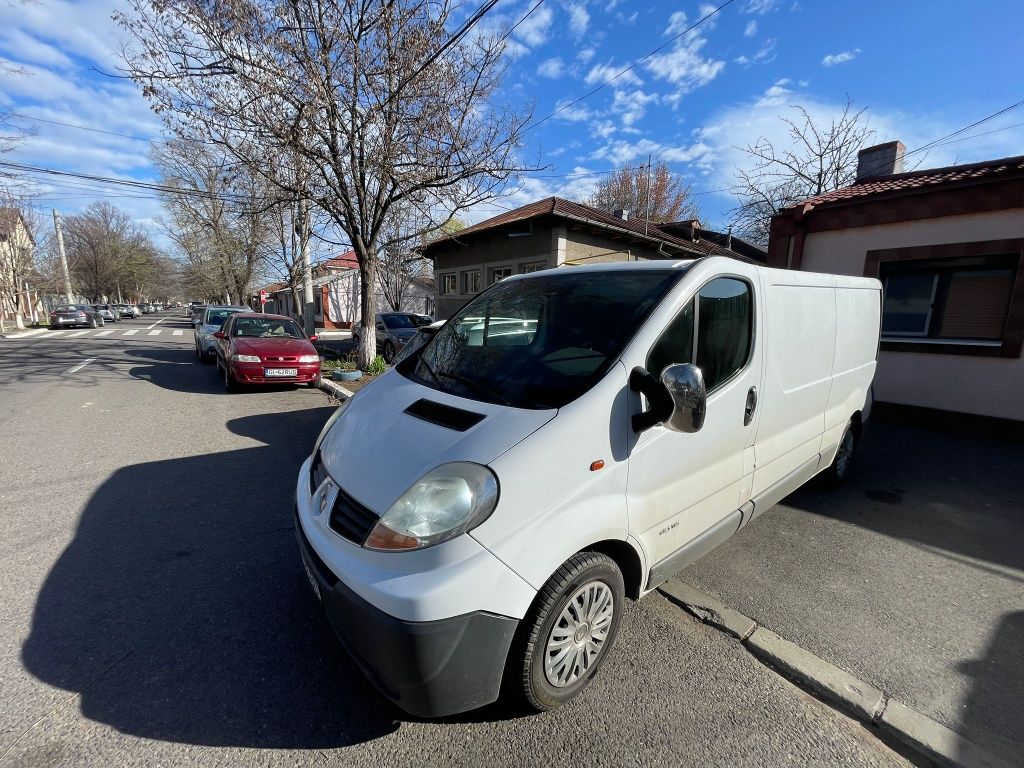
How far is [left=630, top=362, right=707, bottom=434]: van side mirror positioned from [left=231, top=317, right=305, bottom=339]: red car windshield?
899 cm

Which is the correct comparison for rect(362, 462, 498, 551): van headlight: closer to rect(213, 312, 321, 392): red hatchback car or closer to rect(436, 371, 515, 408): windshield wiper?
rect(436, 371, 515, 408): windshield wiper

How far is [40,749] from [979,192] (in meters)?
10.8

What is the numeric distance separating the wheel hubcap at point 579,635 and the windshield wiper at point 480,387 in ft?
2.88

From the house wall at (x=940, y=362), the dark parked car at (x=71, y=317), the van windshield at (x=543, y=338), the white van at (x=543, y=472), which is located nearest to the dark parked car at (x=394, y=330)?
the house wall at (x=940, y=362)

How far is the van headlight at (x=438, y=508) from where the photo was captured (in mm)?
1668

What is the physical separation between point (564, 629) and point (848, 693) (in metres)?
1.41

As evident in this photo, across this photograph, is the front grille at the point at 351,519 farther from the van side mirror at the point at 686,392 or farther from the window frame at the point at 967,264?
the window frame at the point at 967,264

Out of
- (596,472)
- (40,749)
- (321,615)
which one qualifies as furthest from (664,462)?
(40,749)

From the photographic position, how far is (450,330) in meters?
3.07

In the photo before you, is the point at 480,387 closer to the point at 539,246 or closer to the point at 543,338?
the point at 543,338

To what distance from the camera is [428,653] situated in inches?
61.4

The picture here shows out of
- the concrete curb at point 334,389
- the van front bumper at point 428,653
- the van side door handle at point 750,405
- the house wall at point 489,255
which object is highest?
the house wall at point 489,255

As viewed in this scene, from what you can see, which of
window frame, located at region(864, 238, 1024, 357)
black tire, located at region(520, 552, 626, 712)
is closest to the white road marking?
black tire, located at region(520, 552, 626, 712)

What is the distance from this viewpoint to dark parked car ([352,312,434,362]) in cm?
1412
